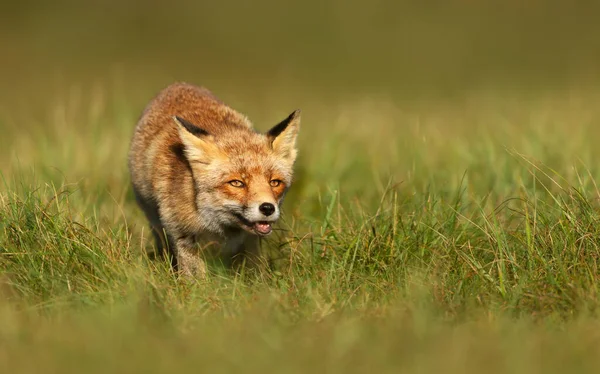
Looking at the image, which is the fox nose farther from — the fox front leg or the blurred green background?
the blurred green background

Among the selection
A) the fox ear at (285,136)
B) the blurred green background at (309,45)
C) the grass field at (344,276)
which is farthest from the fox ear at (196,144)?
the blurred green background at (309,45)

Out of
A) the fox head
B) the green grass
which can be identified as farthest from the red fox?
the green grass

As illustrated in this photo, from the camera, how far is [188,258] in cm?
627

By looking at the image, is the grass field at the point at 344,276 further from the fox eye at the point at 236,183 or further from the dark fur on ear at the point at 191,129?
the dark fur on ear at the point at 191,129

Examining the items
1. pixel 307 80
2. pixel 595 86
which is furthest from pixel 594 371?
pixel 307 80

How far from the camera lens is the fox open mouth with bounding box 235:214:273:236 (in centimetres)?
581

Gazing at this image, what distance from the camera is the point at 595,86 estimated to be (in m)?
15.4

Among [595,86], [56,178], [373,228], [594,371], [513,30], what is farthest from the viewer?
[513,30]

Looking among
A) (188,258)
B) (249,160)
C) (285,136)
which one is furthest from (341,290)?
(285,136)

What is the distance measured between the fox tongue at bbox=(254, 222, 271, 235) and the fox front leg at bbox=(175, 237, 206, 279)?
24.2 inches

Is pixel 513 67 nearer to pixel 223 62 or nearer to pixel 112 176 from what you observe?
pixel 223 62

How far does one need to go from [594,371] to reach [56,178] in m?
5.95

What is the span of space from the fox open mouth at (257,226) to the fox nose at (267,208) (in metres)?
0.19

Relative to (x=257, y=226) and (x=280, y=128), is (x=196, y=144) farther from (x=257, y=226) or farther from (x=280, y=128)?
(x=257, y=226)
